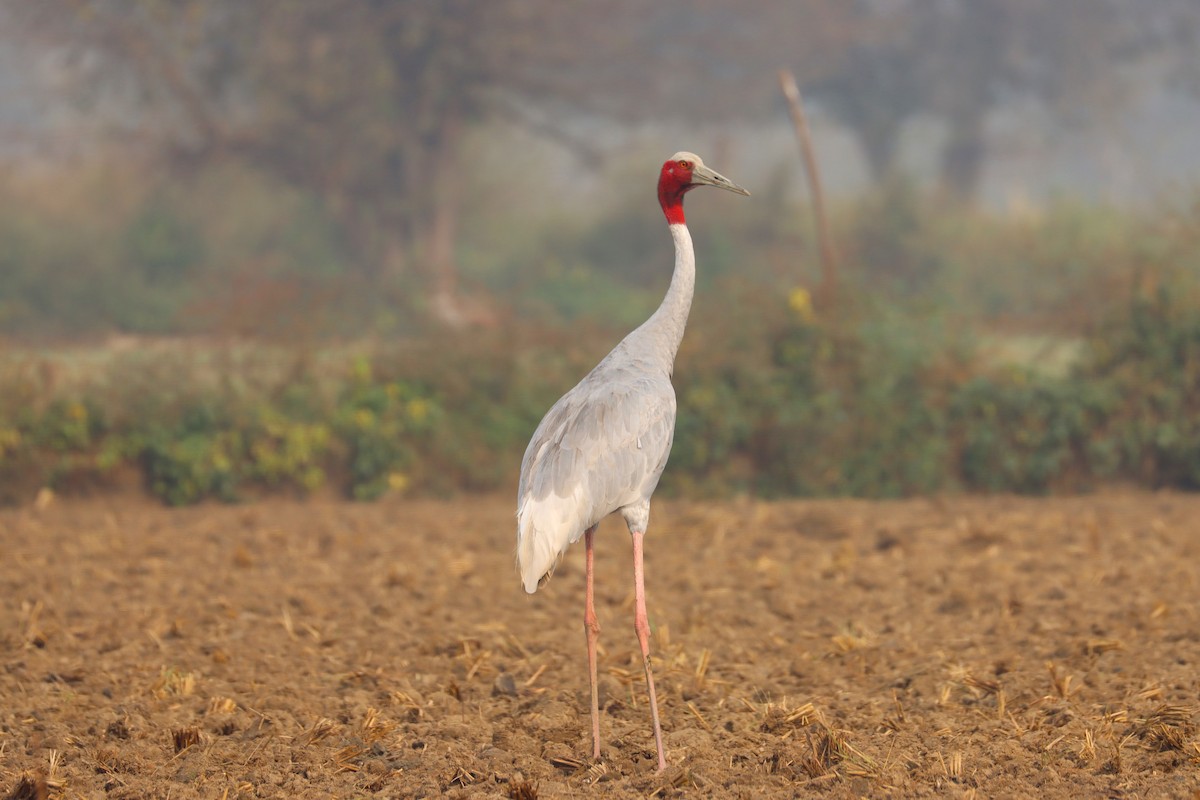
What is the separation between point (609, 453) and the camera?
546 cm

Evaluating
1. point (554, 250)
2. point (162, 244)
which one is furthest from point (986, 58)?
point (162, 244)

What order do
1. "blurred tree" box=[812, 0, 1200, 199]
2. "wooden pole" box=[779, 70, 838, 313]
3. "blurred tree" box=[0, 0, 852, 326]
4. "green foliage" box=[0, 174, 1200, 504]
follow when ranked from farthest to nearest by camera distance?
1. "blurred tree" box=[812, 0, 1200, 199]
2. "blurred tree" box=[0, 0, 852, 326]
3. "wooden pole" box=[779, 70, 838, 313]
4. "green foliage" box=[0, 174, 1200, 504]

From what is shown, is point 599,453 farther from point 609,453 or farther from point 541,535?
point 541,535

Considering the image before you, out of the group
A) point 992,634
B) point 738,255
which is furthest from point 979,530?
point 738,255

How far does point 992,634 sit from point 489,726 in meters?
2.88

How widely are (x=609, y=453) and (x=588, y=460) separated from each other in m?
0.09

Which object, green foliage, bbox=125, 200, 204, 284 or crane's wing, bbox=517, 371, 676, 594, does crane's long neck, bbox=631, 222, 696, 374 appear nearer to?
crane's wing, bbox=517, 371, 676, 594

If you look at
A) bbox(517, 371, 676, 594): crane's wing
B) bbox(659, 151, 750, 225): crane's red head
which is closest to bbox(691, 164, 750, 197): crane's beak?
bbox(659, 151, 750, 225): crane's red head

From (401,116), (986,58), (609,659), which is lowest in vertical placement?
(609,659)

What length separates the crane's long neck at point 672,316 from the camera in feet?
19.2

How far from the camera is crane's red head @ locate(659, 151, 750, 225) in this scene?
5.88 m

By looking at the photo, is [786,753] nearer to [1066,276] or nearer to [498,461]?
[498,461]

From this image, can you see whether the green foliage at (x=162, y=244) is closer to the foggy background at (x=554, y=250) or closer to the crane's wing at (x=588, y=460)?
the foggy background at (x=554, y=250)

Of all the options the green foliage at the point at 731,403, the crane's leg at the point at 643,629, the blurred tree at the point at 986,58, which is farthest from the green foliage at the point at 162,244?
the crane's leg at the point at 643,629
